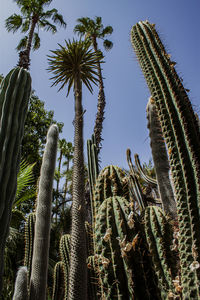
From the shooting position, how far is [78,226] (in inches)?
167

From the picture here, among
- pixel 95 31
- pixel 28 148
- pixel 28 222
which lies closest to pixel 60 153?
pixel 28 148

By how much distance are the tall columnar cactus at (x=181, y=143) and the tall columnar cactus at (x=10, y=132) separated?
162 cm

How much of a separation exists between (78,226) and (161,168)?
1845 mm

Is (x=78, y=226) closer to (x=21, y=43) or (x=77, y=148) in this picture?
(x=77, y=148)

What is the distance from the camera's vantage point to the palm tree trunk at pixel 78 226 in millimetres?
3663

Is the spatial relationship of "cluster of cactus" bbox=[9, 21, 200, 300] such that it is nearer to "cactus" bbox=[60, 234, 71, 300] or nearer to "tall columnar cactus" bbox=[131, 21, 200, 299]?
"tall columnar cactus" bbox=[131, 21, 200, 299]

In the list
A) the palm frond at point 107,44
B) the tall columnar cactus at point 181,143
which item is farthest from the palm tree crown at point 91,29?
the tall columnar cactus at point 181,143

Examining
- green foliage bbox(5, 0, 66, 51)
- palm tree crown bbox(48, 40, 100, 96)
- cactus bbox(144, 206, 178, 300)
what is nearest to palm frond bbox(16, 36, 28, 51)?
green foliage bbox(5, 0, 66, 51)

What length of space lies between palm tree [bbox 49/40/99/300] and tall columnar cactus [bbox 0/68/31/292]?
1.83 meters

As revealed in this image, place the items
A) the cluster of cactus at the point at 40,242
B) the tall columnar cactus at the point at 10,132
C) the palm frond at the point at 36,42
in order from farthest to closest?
the palm frond at the point at 36,42
the cluster of cactus at the point at 40,242
the tall columnar cactus at the point at 10,132

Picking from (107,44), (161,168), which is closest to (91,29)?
(107,44)

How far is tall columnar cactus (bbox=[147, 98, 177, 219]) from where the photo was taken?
344cm

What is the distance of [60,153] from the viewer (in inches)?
651

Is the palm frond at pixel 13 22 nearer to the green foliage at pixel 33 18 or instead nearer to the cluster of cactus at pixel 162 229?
the green foliage at pixel 33 18
